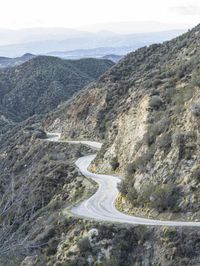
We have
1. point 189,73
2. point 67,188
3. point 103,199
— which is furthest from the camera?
point 189,73

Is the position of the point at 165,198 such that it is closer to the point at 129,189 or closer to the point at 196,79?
the point at 129,189

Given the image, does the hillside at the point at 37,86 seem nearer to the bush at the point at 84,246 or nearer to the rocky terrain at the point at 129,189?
the rocky terrain at the point at 129,189

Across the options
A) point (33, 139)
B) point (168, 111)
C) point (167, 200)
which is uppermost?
point (168, 111)

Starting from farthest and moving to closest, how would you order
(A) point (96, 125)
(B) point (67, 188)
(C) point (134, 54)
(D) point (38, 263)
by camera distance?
(C) point (134, 54) < (A) point (96, 125) < (B) point (67, 188) < (D) point (38, 263)

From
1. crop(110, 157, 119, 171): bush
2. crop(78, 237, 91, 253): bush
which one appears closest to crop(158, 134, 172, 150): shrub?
crop(78, 237, 91, 253): bush

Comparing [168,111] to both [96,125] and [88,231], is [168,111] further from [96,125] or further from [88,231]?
[96,125]

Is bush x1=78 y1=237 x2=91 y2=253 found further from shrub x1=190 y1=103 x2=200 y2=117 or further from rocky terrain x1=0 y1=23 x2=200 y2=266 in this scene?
shrub x1=190 y1=103 x2=200 y2=117

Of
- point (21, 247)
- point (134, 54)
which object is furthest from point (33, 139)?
point (21, 247)
